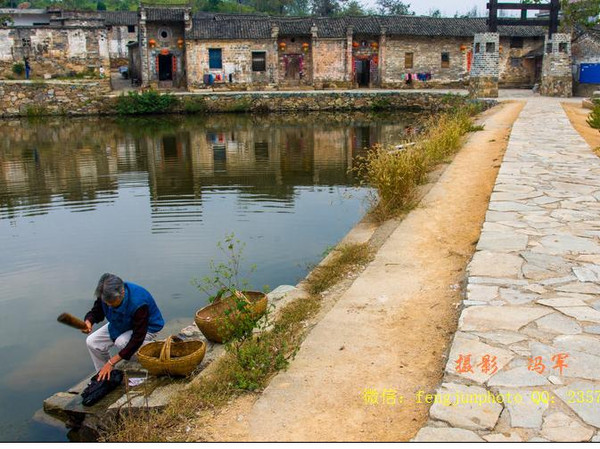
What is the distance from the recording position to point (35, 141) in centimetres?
2200

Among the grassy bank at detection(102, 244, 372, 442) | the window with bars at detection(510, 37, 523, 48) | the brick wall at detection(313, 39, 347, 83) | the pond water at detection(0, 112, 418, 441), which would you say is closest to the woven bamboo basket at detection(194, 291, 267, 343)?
the grassy bank at detection(102, 244, 372, 442)

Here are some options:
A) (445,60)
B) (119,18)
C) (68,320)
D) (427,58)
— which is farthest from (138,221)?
(119,18)

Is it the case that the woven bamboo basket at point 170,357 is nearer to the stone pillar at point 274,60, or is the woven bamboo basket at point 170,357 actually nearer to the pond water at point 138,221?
the pond water at point 138,221

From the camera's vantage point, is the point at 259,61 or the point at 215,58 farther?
the point at 259,61

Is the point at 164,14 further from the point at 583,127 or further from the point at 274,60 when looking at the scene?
the point at 583,127

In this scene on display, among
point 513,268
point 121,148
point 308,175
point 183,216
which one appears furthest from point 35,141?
point 513,268

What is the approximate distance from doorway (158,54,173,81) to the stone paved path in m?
30.4

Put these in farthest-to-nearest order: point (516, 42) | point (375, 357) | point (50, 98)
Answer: point (516, 42), point (50, 98), point (375, 357)

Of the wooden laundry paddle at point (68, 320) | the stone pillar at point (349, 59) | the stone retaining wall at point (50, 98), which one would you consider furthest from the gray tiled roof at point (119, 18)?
the wooden laundry paddle at point (68, 320)

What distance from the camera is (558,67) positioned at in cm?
2717

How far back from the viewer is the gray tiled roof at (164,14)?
33.9 metres

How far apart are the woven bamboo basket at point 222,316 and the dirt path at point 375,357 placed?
0.63 m

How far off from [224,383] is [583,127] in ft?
46.2

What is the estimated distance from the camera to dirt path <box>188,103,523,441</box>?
3600 millimetres
